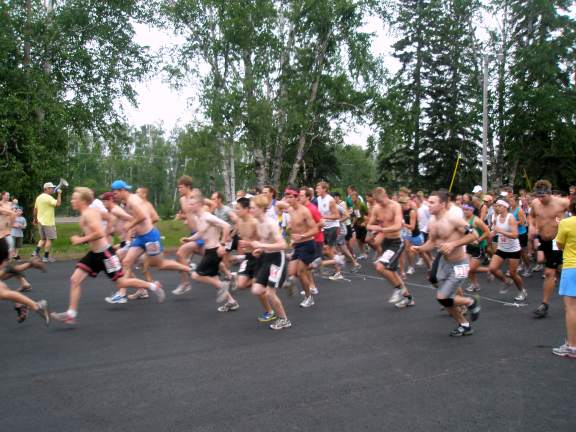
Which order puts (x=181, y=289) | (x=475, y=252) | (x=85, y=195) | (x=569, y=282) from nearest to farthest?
1. (x=569, y=282)
2. (x=85, y=195)
3. (x=181, y=289)
4. (x=475, y=252)

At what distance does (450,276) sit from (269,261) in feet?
7.72

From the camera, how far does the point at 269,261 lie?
7305 mm

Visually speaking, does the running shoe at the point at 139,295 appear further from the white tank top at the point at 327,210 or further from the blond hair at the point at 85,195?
the white tank top at the point at 327,210

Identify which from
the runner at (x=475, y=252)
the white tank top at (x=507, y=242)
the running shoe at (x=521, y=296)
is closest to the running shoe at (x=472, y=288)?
the runner at (x=475, y=252)

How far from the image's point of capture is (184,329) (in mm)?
7184

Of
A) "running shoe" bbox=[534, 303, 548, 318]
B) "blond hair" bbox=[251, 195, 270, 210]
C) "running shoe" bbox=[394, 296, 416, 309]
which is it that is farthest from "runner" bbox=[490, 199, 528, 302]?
"blond hair" bbox=[251, 195, 270, 210]

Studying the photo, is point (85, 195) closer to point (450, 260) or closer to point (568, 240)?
point (450, 260)

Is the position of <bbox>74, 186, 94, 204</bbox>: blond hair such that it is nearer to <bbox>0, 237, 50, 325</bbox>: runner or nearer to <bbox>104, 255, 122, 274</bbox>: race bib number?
<bbox>104, 255, 122, 274</bbox>: race bib number

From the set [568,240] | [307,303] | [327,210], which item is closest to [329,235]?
[327,210]

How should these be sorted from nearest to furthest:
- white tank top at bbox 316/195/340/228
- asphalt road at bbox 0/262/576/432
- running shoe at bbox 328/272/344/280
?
asphalt road at bbox 0/262/576/432, running shoe at bbox 328/272/344/280, white tank top at bbox 316/195/340/228

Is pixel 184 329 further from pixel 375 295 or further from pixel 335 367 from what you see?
pixel 375 295

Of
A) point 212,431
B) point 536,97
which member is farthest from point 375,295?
point 536,97

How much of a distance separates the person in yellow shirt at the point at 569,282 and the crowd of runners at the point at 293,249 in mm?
11

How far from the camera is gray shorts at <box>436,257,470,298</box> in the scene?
6.71m
